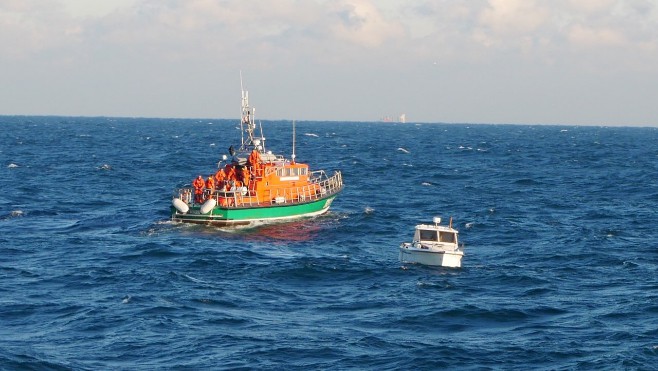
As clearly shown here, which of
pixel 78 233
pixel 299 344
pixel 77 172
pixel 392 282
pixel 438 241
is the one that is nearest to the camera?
pixel 299 344

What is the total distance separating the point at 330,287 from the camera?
40312mm

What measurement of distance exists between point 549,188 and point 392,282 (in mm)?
47863

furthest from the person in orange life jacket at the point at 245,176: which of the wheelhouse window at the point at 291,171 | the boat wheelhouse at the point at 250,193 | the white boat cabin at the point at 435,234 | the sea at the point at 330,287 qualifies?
the white boat cabin at the point at 435,234

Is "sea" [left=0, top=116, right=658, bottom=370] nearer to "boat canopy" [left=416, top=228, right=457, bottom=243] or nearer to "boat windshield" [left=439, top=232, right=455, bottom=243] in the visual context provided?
"boat canopy" [left=416, top=228, right=457, bottom=243]

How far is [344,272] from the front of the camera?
4322 centimetres

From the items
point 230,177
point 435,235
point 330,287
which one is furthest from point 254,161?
point 330,287

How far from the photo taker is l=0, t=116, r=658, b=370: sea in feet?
99.0

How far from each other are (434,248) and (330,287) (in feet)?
18.2

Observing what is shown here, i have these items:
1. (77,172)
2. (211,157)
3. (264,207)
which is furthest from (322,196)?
(211,157)

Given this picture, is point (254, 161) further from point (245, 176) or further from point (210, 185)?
point (210, 185)

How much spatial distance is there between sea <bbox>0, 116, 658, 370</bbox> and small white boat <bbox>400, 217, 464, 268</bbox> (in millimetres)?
567

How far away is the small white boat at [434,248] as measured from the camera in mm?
43188

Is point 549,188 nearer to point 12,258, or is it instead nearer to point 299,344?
point 12,258

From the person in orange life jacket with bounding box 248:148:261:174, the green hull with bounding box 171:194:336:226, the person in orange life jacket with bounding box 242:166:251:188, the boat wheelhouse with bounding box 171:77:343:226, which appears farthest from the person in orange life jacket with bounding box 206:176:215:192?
the person in orange life jacket with bounding box 248:148:261:174
